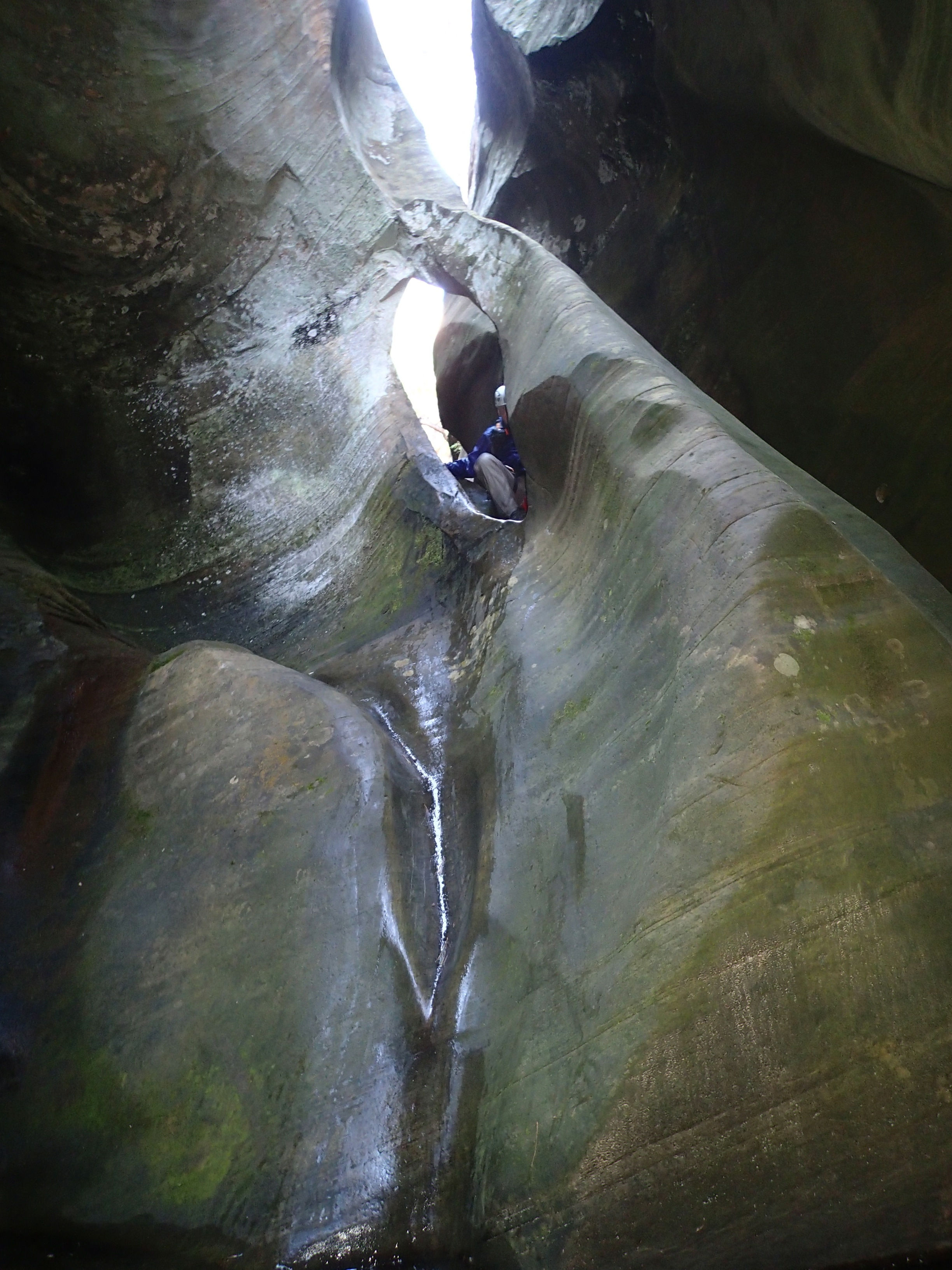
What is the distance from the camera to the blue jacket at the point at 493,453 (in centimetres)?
686

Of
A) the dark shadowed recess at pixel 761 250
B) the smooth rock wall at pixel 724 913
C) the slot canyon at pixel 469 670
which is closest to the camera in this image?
the smooth rock wall at pixel 724 913

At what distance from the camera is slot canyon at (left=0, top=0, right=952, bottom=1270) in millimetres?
1992

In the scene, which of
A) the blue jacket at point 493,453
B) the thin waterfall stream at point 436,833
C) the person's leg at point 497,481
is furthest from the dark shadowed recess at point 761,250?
the thin waterfall stream at point 436,833

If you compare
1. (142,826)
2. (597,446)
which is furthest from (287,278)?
(142,826)

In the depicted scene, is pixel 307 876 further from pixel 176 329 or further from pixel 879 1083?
pixel 176 329

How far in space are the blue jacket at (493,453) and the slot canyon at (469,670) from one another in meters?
0.94

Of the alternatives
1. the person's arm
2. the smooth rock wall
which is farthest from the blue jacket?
the smooth rock wall

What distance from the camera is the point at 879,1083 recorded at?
1808mm

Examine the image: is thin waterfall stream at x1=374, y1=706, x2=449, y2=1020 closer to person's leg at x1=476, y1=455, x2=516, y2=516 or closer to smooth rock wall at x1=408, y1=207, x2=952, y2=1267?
smooth rock wall at x1=408, y1=207, x2=952, y2=1267

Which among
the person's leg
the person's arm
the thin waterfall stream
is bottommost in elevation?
the person's leg

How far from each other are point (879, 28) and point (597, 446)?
2.31 metres

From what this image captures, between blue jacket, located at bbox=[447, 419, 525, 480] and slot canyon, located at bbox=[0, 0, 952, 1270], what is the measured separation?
942 millimetres

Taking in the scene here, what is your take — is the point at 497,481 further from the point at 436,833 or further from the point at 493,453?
the point at 436,833

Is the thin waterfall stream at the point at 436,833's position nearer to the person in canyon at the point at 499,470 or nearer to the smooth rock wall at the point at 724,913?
the smooth rock wall at the point at 724,913
